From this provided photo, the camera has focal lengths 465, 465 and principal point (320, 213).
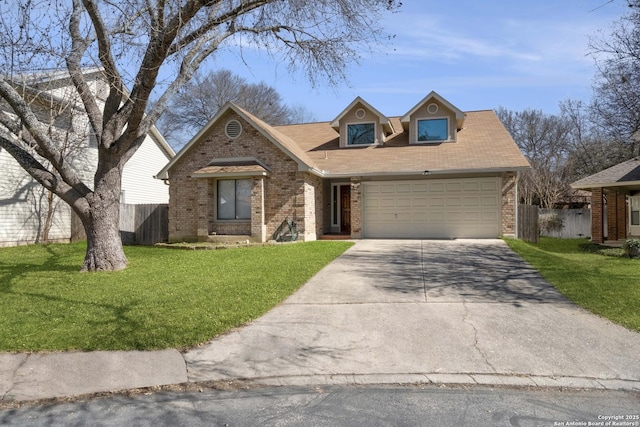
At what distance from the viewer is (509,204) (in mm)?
16828

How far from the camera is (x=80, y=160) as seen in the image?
19.9 meters

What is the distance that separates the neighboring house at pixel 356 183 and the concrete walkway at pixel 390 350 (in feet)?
28.5

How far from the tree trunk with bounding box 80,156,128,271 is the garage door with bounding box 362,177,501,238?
1001 centimetres

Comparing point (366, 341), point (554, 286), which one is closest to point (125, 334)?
point (366, 341)

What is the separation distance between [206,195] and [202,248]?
8.24 feet

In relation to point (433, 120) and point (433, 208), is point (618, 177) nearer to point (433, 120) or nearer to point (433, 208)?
point (433, 120)

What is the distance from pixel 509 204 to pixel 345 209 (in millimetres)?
6751

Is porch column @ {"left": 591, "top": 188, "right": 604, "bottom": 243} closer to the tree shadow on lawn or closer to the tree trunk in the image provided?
the tree trunk

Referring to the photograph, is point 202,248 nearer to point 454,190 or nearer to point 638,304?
point 454,190

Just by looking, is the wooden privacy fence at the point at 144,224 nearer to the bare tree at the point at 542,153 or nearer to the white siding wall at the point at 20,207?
the white siding wall at the point at 20,207

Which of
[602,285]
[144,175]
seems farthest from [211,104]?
[602,285]

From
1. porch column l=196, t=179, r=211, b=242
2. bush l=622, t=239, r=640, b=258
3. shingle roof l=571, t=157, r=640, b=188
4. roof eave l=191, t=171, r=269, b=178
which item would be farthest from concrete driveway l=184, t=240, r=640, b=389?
shingle roof l=571, t=157, r=640, b=188

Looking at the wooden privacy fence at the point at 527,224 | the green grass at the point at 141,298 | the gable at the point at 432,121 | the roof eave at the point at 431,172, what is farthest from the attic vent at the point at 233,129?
the wooden privacy fence at the point at 527,224

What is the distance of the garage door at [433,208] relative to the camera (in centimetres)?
1720
